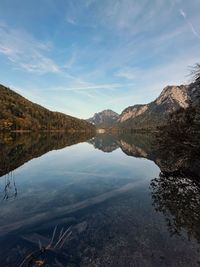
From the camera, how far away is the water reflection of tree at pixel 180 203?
56.2 ft

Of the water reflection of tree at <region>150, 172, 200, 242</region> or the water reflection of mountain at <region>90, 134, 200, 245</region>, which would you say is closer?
the water reflection of tree at <region>150, 172, 200, 242</region>

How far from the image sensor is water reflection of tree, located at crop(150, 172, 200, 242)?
17125 mm

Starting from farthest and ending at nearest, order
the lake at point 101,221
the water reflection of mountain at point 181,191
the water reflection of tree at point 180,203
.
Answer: the water reflection of mountain at point 181,191 < the water reflection of tree at point 180,203 < the lake at point 101,221

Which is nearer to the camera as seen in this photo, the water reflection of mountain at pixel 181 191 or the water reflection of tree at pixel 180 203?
the water reflection of tree at pixel 180 203

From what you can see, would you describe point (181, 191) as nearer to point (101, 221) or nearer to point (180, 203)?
point (180, 203)

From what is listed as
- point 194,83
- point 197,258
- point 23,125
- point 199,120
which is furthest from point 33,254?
point 23,125

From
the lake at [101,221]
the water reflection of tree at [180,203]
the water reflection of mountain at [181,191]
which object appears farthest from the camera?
the water reflection of mountain at [181,191]

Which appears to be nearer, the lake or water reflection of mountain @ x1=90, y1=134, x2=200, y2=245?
the lake

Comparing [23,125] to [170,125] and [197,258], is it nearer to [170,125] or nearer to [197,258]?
[170,125]

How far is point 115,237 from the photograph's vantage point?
51.3 feet

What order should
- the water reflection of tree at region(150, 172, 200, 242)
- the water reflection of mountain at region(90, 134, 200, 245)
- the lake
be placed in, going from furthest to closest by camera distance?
the water reflection of mountain at region(90, 134, 200, 245), the water reflection of tree at region(150, 172, 200, 242), the lake

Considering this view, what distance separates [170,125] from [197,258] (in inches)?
945

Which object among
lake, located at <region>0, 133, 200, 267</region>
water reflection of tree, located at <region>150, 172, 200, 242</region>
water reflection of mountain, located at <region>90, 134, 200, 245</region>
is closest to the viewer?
lake, located at <region>0, 133, 200, 267</region>

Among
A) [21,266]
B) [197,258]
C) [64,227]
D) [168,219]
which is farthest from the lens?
[168,219]
